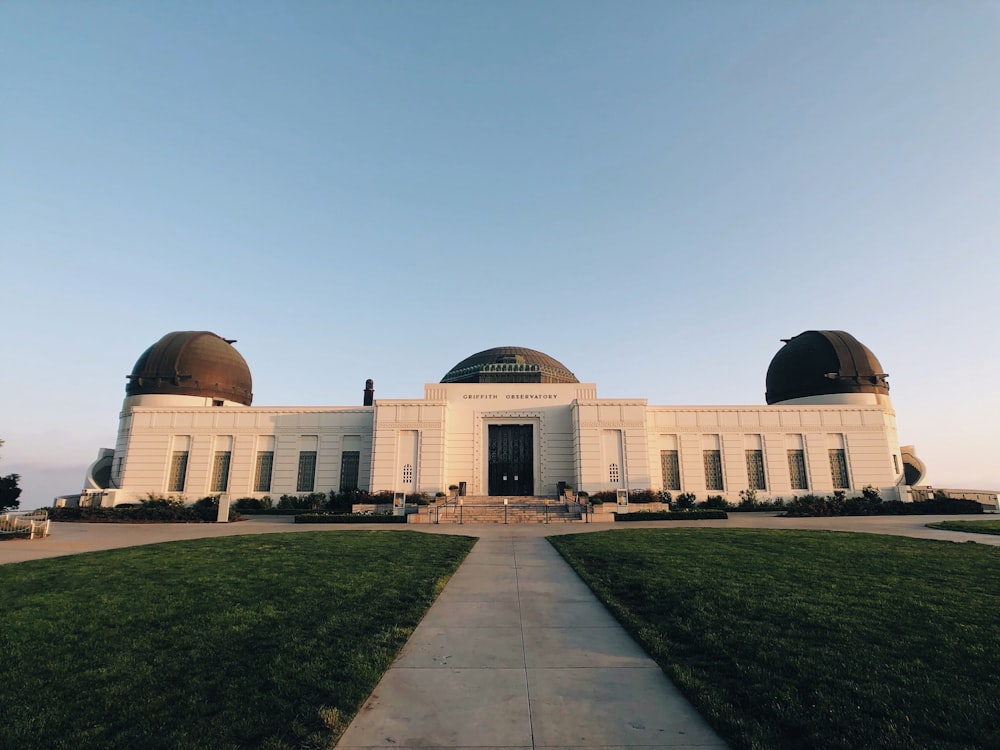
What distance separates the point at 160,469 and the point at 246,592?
3625 cm

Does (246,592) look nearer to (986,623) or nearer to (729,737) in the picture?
(729,737)

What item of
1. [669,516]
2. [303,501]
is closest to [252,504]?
[303,501]

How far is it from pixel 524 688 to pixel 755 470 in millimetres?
37583

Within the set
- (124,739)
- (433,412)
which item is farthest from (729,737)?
(433,412)

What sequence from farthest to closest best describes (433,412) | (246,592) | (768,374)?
(768,374)
(433,412)
(246,592)

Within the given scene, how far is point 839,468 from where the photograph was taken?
3794 centimetres

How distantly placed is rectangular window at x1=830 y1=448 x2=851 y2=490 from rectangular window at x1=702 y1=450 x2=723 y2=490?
8384mm

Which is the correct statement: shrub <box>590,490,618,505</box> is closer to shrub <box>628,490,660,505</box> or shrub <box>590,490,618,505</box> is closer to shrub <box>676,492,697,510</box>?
shrub <box>628,490,660,505</box>

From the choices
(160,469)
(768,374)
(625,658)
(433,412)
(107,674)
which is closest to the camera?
(107,674)

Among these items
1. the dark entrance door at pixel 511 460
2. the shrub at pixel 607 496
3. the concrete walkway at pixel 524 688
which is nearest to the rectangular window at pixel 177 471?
the dark entrance door at pixel 511 460

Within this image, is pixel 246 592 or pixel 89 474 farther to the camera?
pixel 89 474

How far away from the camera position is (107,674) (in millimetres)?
5832

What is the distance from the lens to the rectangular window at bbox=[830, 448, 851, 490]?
37.5 meters

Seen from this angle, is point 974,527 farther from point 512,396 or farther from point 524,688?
point 512,396
